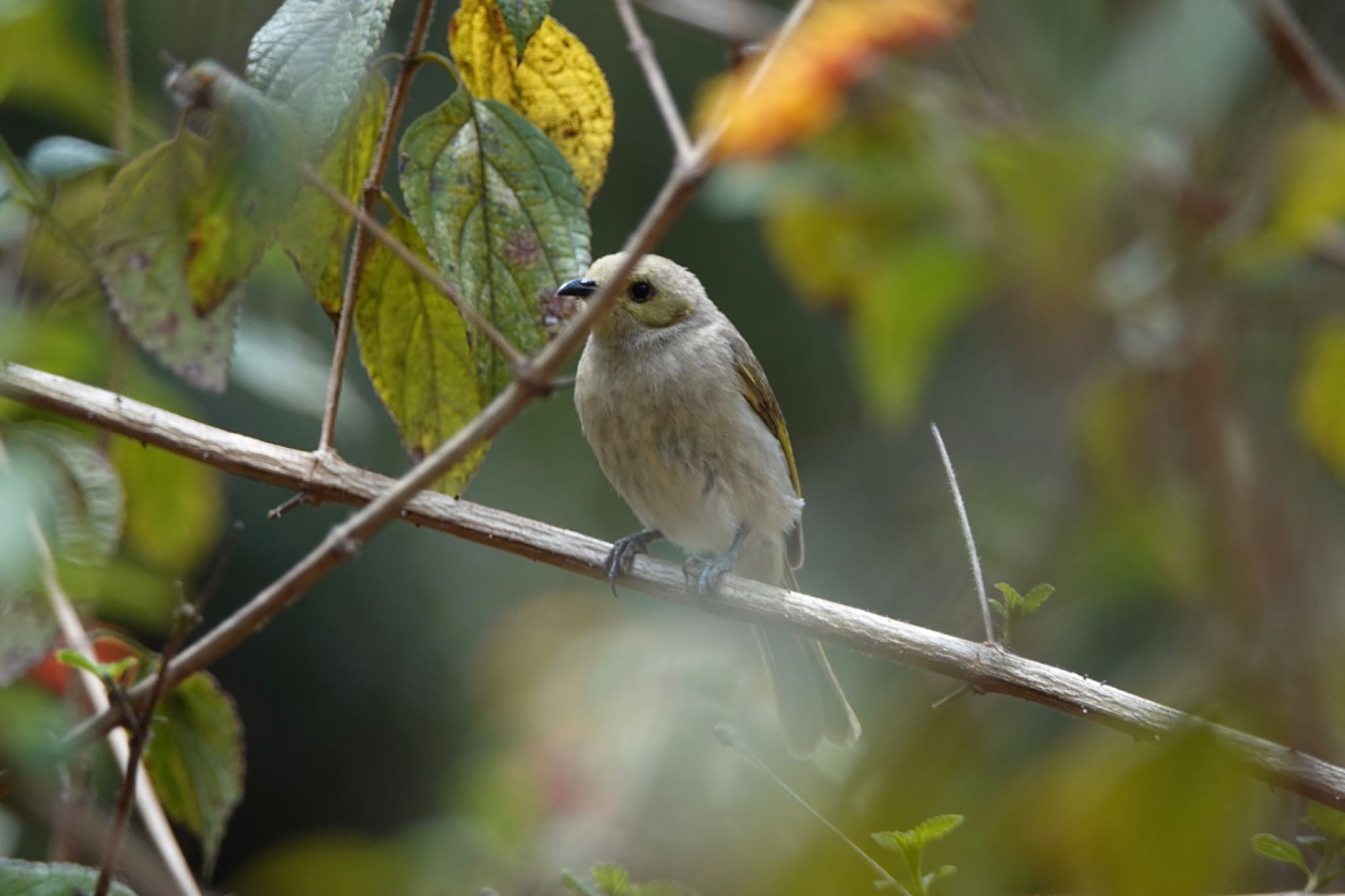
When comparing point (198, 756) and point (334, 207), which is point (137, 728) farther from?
point (334, 207)

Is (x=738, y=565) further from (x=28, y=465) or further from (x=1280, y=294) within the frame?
(x=28, y=465)

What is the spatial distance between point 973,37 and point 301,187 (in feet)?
4.04

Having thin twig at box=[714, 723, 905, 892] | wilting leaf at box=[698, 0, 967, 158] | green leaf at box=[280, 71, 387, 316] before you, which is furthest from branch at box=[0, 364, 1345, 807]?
wilting leaf at box=[698, 0, 967, 158]

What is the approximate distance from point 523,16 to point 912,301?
827 mm

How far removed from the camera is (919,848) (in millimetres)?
1209

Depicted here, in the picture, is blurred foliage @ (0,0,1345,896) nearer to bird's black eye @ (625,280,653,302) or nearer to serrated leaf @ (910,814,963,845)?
serrated leaf @ (910,814,963,845)

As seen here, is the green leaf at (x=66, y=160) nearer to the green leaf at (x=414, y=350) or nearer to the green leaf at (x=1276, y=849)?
the green leaf at (x=414, y=350)

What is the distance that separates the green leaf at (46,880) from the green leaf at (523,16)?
46.9 inches

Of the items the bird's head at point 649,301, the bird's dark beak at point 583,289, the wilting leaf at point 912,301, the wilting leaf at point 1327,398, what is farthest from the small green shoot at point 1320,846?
the bird's head at point 649,301

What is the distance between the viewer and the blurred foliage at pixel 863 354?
3.23ft

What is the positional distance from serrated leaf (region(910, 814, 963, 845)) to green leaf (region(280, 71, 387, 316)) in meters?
1.05

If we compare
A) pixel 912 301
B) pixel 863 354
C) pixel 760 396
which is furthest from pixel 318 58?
pixel 760 396

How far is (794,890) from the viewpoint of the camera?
74 centimetres

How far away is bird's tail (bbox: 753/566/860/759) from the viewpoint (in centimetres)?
352
